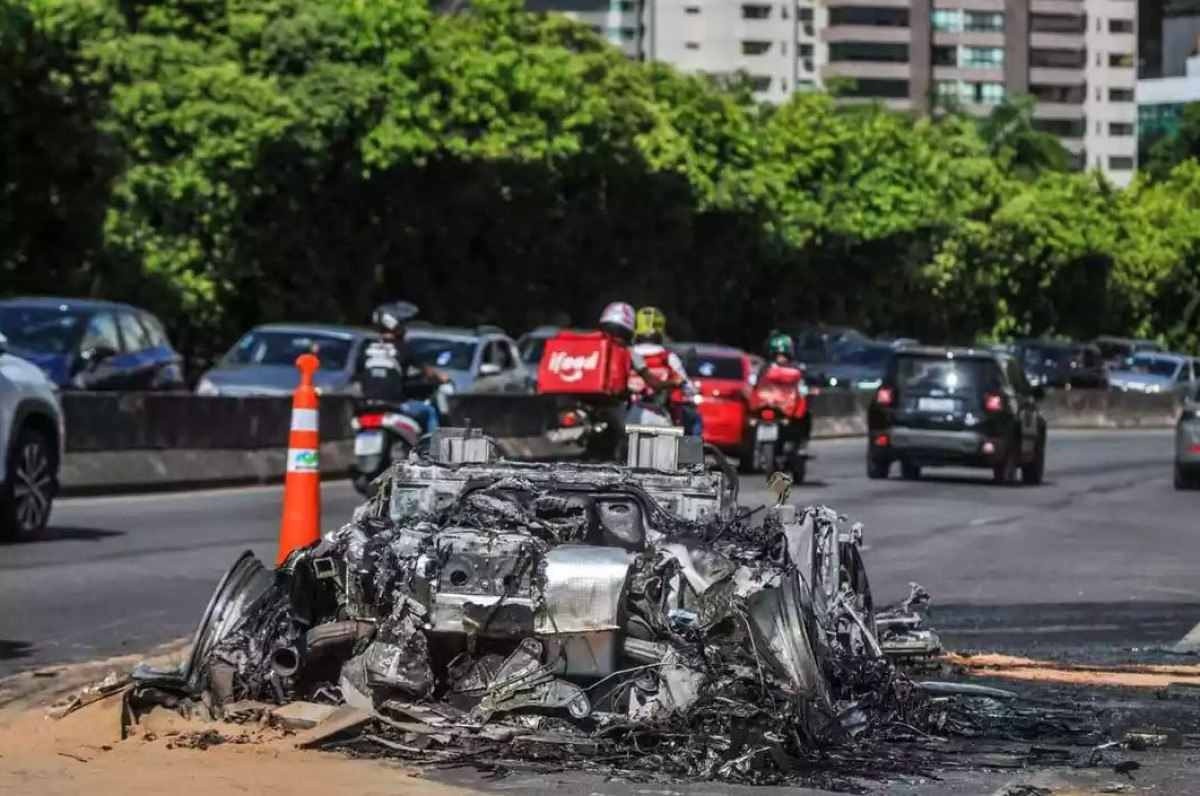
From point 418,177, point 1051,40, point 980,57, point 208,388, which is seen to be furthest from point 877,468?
point 1051,40

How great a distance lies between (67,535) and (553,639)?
10436mm

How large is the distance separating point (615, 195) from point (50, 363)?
3393 cm

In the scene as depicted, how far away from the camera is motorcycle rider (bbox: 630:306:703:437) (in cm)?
1895

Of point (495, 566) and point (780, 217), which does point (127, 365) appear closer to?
point (495, 566)

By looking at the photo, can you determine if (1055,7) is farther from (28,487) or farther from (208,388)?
(28,487)

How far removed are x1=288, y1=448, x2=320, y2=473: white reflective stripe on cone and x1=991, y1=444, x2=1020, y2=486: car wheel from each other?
18.0 metres

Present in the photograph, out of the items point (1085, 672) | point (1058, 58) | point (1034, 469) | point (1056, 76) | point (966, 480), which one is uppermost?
point (1058, 58)

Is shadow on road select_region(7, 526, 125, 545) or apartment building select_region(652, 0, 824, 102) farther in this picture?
apartment building select_region(652, 0, 824, 102)

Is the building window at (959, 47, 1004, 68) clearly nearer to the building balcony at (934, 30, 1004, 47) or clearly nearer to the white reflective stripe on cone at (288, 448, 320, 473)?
the building balcony at (934, 30, 1004, 47)

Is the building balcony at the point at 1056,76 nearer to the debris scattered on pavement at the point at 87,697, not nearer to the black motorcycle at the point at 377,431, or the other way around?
the black motorcycle at the point at 377,431

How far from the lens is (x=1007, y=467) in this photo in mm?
31031

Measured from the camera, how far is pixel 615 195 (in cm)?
6022

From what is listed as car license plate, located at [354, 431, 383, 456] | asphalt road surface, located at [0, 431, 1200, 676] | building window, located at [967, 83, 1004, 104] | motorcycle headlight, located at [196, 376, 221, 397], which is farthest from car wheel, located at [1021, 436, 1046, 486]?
building window, located at [967, 83, 1004, 104]

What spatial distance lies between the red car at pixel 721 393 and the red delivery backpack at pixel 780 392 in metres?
0.54
